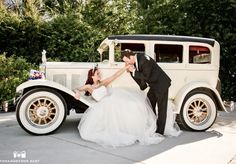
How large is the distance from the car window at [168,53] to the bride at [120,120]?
3.01 feet

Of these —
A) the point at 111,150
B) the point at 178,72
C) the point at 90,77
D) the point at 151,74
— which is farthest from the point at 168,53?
the point at 111,150

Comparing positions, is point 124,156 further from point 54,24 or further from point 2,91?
point 54,24

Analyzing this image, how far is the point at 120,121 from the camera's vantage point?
195 inches

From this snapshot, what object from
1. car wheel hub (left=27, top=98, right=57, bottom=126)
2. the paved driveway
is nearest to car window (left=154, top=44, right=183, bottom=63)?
the paved driveway

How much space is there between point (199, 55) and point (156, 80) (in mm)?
1328

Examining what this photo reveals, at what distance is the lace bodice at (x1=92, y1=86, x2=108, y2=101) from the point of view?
533cm

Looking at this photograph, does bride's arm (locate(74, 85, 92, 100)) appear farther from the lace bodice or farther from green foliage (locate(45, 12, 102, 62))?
green foliage (locate(45, 12, 102, 62))

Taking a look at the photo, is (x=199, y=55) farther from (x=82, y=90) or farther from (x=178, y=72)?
(x=82, y=90)

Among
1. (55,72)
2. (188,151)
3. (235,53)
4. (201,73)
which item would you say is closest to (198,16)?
(235,53)

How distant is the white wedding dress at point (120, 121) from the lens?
4.80 metres

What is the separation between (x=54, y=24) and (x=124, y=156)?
7845 millimetres

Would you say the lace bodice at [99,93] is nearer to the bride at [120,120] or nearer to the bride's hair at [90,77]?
the bride at [120,120]

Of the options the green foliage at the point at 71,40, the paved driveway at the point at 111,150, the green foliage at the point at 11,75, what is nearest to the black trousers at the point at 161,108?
the paved driveway at the point at 111,150

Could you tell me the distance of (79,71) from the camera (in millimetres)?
5781
